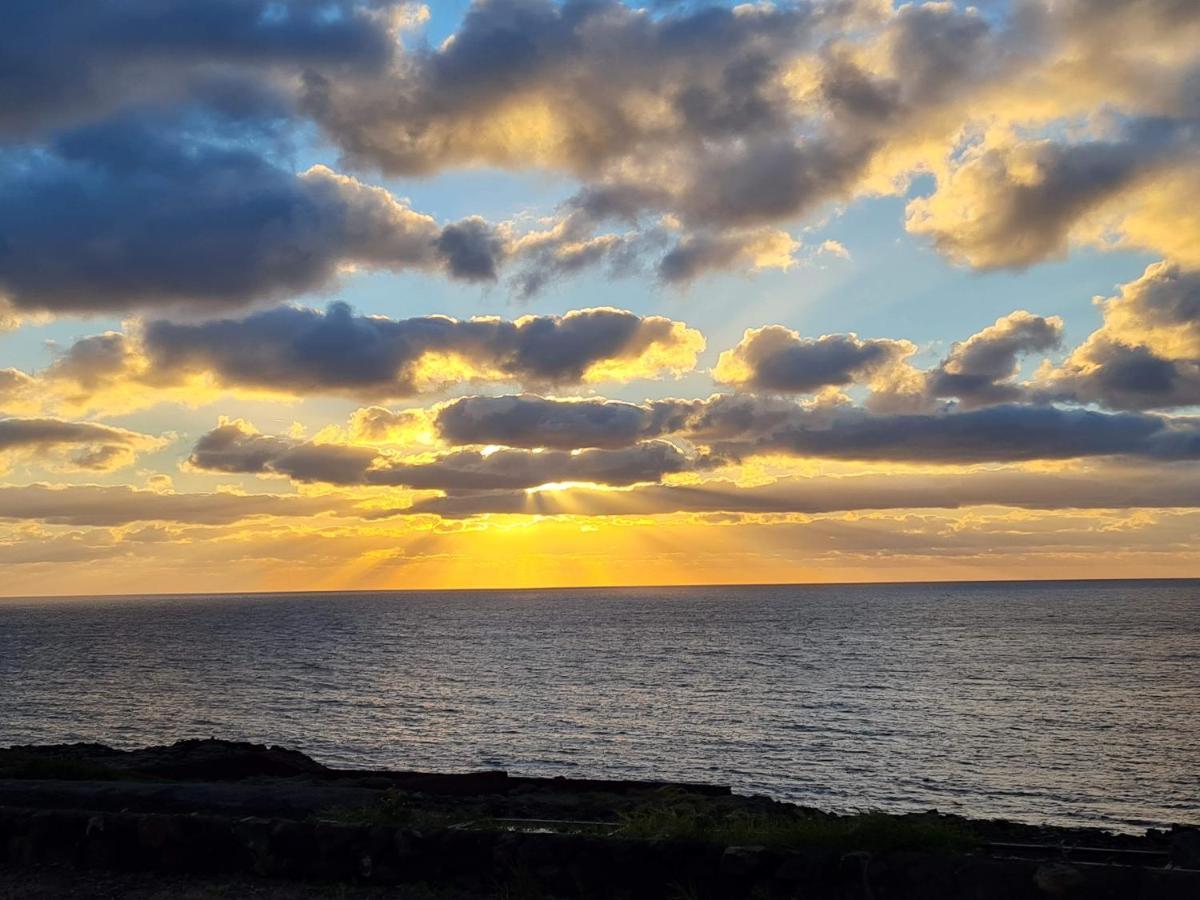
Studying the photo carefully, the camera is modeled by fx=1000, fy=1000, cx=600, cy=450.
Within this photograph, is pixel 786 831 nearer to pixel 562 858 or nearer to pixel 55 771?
pixel 562 858

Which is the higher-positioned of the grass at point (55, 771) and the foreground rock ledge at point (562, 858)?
the foreground rock ledge at point (562, 858)

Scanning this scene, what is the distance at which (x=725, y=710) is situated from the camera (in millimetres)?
59000

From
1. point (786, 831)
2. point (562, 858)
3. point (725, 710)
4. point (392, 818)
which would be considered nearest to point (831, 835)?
point (786, 831)

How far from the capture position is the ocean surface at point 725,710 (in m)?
39.8

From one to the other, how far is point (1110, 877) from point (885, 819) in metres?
3.04

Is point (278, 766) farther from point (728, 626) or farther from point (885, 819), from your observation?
point (728, 626)

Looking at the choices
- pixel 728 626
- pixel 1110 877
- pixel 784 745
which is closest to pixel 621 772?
pixel 784 745

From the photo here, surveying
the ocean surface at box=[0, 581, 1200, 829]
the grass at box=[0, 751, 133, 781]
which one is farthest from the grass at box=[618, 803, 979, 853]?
the ocean surface at box=[0, 581, 1200, 829]

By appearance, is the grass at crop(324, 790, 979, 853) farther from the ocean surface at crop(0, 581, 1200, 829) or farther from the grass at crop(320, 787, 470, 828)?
the ocean surface at crop(0, 581, 1200, 829)

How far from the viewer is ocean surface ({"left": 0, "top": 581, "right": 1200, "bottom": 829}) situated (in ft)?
131

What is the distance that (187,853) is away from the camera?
44.9 ft

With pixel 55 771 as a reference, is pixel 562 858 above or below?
above

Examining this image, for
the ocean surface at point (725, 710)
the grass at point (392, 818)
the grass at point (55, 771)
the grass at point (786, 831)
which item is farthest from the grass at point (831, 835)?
the ocean surface at point (725, 710)

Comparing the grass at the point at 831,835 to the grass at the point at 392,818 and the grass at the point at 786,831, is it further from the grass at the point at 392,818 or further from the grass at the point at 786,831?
the grass at the point at 392,818
